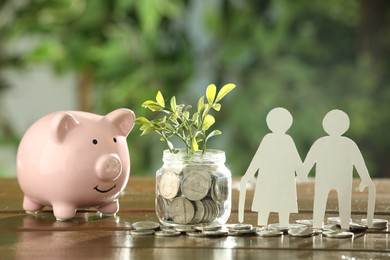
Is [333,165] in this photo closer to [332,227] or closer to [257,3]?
[332,227]

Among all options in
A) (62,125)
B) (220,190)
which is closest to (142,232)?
(220,190)

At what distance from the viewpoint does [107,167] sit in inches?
47.8

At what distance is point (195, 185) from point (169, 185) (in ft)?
0.13

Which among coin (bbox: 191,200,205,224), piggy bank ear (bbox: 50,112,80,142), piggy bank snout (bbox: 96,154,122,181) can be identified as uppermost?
piggy bank ear (bbox: 50,112,80,142)

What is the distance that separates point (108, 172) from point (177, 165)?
138 mm

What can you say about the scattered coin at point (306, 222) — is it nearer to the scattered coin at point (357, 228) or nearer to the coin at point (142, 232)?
the scattered coin at point (357, 228)

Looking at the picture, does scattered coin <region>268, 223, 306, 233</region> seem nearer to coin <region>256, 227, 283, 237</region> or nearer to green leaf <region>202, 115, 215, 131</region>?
coin <region>256, 227, 283, 237</region>

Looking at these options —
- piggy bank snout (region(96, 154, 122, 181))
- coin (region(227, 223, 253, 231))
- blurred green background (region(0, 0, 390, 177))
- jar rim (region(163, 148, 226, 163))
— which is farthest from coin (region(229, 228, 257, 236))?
blurred green background (region(0, 0, 390, 177))

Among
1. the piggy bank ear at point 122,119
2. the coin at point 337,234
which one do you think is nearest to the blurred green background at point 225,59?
the piggy bank ear at point 122,119

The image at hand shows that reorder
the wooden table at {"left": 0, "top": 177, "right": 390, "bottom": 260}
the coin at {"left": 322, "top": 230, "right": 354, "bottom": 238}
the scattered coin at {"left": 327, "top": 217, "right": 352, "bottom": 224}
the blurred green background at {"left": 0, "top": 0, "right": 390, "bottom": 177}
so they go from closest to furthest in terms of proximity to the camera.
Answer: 1. the wooden table at {"left": 0, "top": 177, "right": 390, "bottom": 260}
2. the coin at {"left": 322, "top": 230, "right": 354, "bottom": 238}
3. the scattered coin at {"left": 327, "top": 217, "right": 352, "bottom": 224}
4. the blurred green background at {"left": 0, "top": 0, "right": 390, "bottom": 177}

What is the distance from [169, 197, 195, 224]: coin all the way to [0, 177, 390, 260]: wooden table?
4cm

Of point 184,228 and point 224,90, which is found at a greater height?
point 224,90

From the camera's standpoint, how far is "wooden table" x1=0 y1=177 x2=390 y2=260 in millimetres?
981

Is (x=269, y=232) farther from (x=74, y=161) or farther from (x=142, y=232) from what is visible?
(x=74, y=161)
